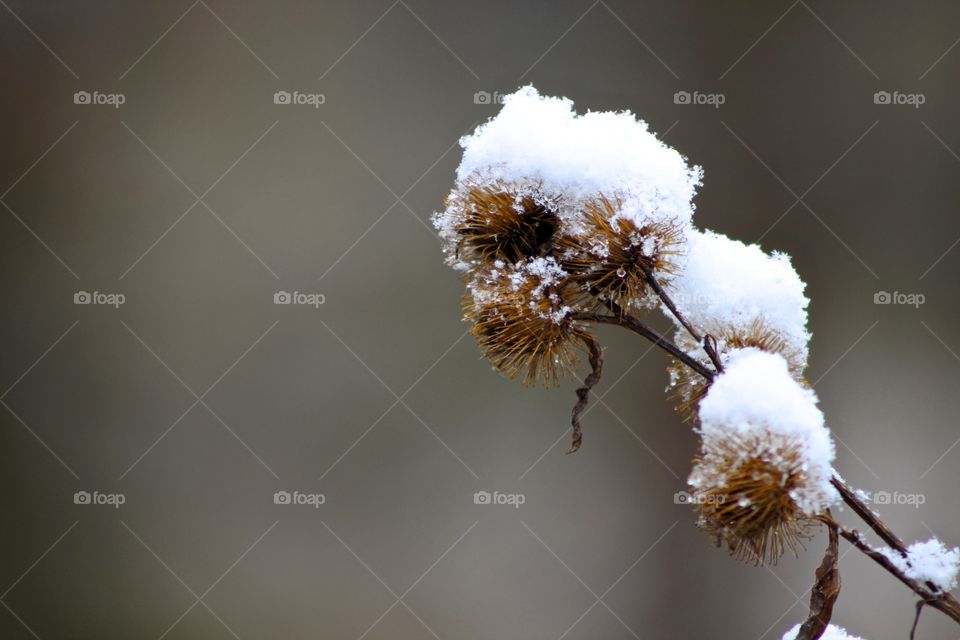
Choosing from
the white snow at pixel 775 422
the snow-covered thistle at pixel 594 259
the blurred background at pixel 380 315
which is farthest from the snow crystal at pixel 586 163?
the blurred background at pixel 380 315

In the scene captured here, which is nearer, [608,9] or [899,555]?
[899,555]

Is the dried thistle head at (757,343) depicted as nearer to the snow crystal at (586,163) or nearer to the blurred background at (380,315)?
the snow crystal at (586,163)

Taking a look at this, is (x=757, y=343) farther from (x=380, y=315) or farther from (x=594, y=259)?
(x=380, y=315)

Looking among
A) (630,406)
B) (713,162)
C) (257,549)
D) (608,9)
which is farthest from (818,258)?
(257,549)

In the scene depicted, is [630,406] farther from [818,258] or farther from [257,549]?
[257,549]

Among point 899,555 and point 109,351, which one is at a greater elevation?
point 109,351

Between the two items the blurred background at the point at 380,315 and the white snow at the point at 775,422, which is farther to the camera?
the blurred background at the point at 380,315

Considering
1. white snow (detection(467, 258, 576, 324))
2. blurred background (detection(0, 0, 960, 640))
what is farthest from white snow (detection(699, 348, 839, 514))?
blurred background (detection(0, 0, 960, 640))
